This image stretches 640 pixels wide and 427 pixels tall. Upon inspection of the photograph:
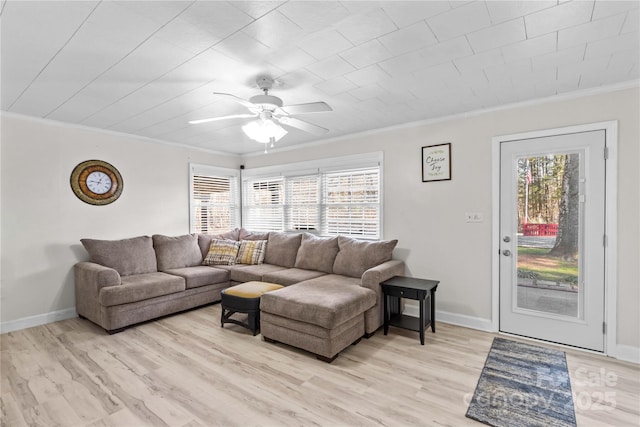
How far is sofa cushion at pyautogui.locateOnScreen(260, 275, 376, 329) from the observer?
105 inches

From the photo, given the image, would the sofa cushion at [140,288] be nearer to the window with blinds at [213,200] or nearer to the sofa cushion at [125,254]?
the sofa cushion at [125,254]

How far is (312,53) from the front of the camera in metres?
2.14

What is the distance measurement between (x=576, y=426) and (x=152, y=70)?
3790mm

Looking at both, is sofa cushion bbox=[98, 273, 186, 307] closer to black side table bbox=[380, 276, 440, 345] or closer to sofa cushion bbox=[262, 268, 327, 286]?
sofa cushion bbox=[262, 268, 327, 286]

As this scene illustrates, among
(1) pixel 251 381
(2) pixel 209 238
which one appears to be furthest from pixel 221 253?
(1) pixel 251 381

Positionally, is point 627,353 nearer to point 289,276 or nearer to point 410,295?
point 410,295

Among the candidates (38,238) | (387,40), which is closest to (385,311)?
(387,40)

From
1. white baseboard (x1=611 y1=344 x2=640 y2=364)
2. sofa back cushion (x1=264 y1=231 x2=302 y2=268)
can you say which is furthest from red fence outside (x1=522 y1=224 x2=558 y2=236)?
sofa back cushion (x1=264 y1=231 x2=302 y2=268)

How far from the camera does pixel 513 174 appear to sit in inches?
127

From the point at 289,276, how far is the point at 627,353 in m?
3.32

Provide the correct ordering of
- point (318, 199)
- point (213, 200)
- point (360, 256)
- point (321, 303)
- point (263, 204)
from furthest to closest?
point (263, 204) → point (213, 200) → point (318, 199) → point (360, 256) → point (321, 303)

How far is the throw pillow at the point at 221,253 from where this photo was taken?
4.70 m

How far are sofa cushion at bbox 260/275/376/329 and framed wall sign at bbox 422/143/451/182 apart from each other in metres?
1.61

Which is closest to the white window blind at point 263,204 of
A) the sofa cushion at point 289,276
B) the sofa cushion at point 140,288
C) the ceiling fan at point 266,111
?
the sofa cushion at point 289,276
